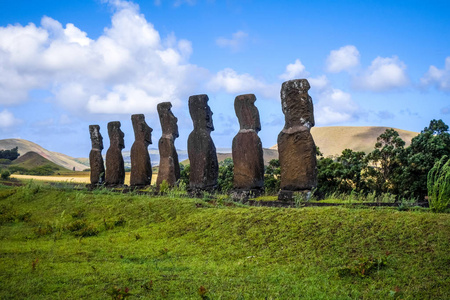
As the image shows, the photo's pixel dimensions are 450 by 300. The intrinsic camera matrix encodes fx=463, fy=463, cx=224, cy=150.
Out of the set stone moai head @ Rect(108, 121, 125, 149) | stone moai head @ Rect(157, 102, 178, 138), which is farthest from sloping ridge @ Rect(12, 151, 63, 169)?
stone moai head @ Rect(157, 102, 178, 138)

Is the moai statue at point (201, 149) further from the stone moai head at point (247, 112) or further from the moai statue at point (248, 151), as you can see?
the stone moai head at point (247, 112)

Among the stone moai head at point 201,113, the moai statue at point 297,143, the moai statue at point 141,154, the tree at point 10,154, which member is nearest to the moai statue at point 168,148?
the moai statue at point 141,154

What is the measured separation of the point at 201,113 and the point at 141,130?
3.72 metres

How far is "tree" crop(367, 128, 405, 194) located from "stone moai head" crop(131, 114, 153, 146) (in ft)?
27.6

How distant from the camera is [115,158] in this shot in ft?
63.1

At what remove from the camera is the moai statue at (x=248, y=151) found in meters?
13.7

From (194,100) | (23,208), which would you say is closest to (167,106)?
(194,100)

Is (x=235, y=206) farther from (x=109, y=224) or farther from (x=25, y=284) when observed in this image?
(x=25, y=284)

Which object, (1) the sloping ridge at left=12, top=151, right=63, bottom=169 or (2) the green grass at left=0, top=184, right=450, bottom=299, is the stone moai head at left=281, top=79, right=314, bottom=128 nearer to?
(2) the green grass at left=0, top=184, right=450, bottom=299

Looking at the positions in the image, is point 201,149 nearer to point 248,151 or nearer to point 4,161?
point 248,151

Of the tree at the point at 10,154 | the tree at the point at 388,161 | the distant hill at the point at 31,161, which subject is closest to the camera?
Answer: the tree at the point at 388,161

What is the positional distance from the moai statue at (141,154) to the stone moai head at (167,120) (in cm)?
100

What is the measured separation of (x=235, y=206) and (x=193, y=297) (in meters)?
4.67

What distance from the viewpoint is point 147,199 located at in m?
11.6
